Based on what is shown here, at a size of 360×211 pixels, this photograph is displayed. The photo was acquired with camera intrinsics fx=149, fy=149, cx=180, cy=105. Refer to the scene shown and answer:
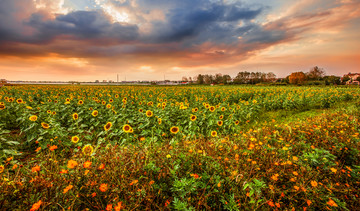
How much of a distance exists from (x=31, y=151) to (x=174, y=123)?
173 inches

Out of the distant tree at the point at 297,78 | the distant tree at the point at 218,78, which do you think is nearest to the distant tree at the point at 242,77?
the distant tree at the point at 218,78

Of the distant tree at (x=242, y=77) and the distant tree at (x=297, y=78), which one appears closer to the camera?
the distant tree at (x=297, y=78)

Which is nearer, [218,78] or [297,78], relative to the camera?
[297,78]

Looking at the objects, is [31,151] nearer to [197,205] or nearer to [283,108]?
[197,205]

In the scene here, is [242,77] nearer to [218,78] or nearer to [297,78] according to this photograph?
[218,78]

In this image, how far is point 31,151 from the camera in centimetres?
429

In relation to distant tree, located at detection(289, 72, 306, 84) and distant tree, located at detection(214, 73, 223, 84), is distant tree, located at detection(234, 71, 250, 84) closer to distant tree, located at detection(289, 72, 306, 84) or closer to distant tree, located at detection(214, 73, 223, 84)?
distant tree, located at detection(214, 73, 223, 84)

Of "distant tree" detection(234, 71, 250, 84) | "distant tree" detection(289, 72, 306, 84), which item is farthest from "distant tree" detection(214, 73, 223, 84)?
"distant tree" detection(289, 72, 306, 84)

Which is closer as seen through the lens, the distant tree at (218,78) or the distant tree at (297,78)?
the distant tree at (297,78)

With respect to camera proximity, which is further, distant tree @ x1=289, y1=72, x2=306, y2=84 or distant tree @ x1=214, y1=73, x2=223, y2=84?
distant tree @ x1=214, y1=73, x2=223, y2=84

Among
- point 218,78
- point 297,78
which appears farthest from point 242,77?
point 297,78

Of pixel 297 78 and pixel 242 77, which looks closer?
pixel 297 78

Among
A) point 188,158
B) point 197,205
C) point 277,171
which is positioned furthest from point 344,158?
point 197,205

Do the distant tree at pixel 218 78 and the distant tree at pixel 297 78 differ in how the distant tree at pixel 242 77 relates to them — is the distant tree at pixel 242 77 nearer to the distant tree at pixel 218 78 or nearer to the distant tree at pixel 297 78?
the distant tree at pixel 218 78
